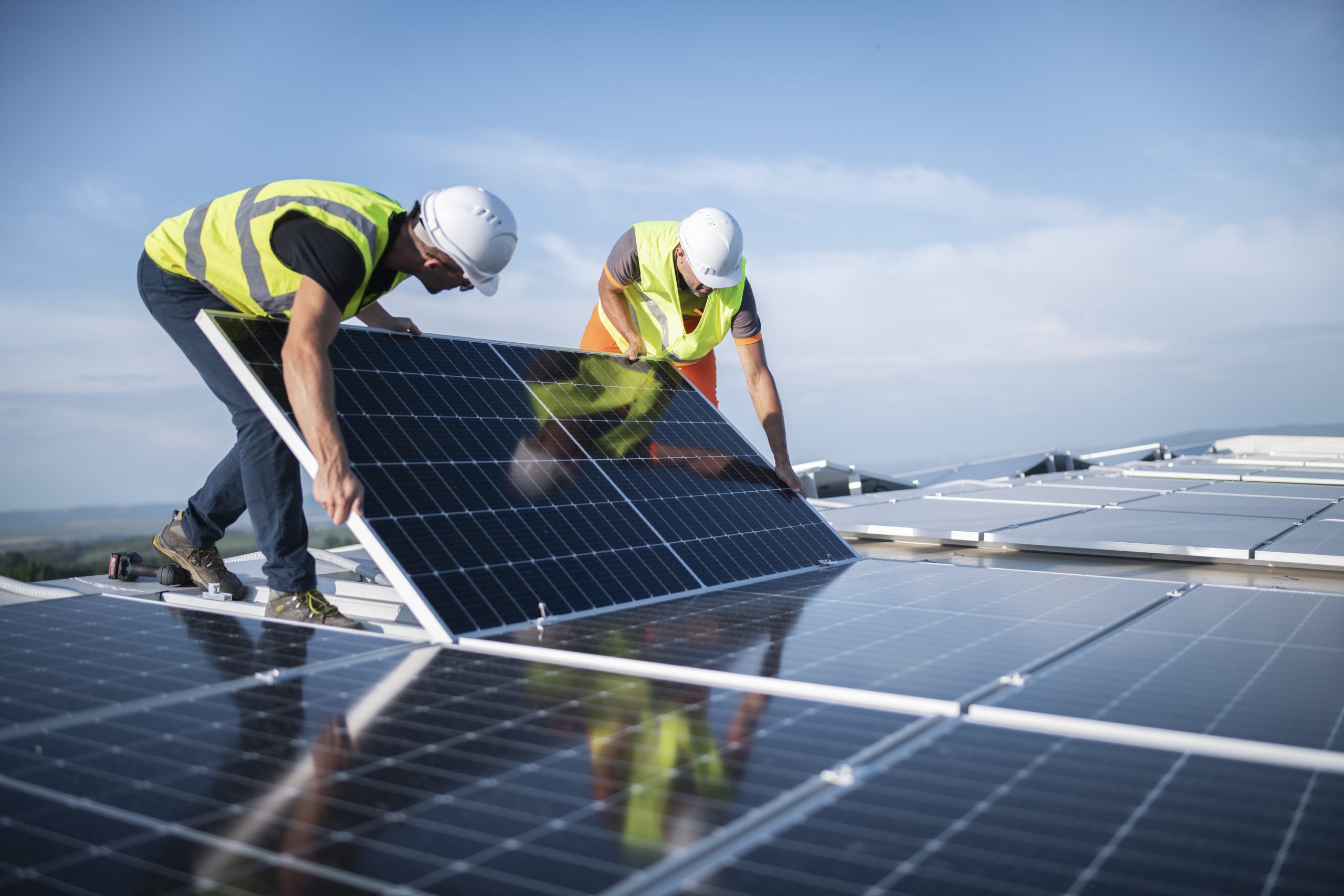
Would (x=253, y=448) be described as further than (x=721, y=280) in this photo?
No

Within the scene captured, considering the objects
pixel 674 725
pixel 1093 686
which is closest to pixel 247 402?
pixel 674 725

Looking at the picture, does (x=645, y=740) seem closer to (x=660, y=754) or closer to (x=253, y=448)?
(x=660, y=754)

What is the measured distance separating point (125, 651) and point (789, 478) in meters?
3.79

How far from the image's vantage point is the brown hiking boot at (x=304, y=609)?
13.8 ft

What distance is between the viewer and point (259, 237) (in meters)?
4.38

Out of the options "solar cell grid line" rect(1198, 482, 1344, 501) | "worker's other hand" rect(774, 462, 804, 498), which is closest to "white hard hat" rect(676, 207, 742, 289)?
"worker's other hand" rect(774, 462, 804, 498)

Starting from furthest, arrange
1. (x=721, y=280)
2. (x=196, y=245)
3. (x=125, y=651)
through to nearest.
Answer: (x=721, y=280)
(x=196, y=245)
(x=125, y=651)

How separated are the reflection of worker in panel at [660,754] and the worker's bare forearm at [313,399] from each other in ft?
4.01

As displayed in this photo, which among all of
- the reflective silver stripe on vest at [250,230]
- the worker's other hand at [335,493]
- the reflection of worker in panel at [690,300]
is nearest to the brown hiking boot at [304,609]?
the worker's other hand at [335,493]

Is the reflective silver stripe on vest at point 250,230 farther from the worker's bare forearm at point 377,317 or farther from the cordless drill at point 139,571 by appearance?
the cordless drill at point 139,571

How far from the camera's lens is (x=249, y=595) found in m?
5.07

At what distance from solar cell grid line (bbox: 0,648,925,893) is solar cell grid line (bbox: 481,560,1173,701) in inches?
13.9

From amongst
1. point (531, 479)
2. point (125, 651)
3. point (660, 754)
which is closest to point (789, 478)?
point (531, 479)

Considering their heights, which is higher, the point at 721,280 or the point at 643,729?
the point at 721,280
